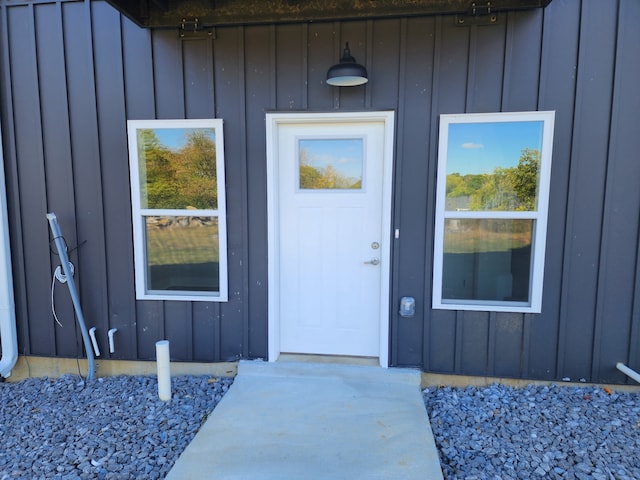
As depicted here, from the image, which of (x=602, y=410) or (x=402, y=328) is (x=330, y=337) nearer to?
(x=402, y=328)

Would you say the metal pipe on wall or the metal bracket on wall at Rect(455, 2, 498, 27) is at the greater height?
the metal bracket on wall at Rect(455, 2, 498, 27)

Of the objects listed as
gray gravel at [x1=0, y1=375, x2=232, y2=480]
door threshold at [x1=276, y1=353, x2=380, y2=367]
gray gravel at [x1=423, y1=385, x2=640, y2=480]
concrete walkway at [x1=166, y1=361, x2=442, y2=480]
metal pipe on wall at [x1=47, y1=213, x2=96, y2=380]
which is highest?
metal pipe on wall at [x1=47, y1=213, x2=96, y2=380]

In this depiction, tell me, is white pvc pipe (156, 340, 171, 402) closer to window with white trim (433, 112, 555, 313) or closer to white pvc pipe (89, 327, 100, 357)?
white pvc pipe (89, 327, 100, 357)

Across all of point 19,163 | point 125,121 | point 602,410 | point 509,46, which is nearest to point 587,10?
point 509,46

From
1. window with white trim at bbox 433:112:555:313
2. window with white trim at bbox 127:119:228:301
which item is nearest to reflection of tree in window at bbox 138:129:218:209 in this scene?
window with white trim at bbox 127:119:228:301

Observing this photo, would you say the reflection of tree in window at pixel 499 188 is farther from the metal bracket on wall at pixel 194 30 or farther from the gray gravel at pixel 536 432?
the metal bracket on wall at pixel 194 30

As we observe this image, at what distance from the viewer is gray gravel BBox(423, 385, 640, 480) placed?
210cm

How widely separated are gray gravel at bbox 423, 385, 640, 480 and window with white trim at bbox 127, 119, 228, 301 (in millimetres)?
1990

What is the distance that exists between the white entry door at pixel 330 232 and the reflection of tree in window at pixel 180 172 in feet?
1.78

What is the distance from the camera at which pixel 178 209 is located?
3102mm

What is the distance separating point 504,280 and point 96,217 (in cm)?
341

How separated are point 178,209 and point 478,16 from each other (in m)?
2.73

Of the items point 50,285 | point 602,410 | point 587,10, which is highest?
point 587,10

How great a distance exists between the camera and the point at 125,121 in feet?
10.0
